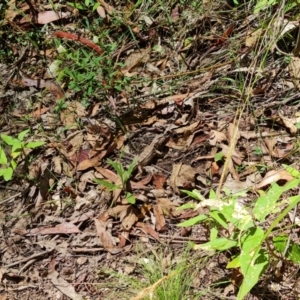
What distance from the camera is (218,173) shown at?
107 inches

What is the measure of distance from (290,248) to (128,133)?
1.30 metres

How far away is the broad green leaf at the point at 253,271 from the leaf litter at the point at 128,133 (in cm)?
49

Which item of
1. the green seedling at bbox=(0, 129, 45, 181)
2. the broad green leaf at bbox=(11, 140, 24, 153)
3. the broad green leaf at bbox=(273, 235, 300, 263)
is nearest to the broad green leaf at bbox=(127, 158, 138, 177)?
the green seedling at bbox=(0, 129, 45, 181)

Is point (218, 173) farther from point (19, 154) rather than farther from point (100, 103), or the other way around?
point (19, 154)

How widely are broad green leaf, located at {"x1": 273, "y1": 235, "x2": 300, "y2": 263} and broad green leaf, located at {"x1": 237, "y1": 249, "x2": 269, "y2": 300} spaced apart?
140 mm

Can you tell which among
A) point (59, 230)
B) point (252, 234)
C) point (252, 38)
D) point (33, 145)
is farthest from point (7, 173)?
point (252, 38)

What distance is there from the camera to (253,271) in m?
1.80

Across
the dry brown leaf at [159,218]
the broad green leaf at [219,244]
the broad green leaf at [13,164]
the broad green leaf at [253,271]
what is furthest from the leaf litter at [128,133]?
the broad green leaf at [253,271]

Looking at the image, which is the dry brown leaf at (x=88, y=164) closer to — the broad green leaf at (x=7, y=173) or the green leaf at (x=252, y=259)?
the broad green leaf at (x=7, y=173)

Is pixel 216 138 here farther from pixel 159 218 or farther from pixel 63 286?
pixel 63 286

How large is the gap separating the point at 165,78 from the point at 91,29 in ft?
2.26

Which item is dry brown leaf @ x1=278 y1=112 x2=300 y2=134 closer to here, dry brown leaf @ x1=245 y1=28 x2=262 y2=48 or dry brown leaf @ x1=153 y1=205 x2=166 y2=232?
dry brown leaf @ x1=245 y1=28 x2=262 y2=48

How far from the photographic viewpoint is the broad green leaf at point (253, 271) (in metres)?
1.76

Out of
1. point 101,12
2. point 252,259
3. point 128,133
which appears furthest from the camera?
point 101,12
